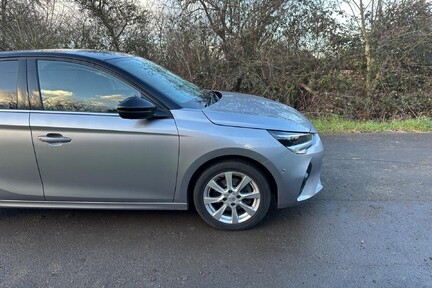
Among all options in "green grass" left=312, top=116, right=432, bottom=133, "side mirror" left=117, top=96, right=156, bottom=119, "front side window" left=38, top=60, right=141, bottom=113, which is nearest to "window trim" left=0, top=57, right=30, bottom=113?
"front side window" left=38, top=60, right=141, bottom=113

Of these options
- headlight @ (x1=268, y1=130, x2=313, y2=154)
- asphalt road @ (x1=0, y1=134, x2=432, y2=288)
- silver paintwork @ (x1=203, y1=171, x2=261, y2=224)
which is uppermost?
headlight @ (x1=268, y1=130, x2=313, y2=154)

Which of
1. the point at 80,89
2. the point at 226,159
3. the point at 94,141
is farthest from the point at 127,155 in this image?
the point at 226,159

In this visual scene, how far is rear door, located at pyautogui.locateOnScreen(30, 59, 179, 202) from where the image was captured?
3.04m

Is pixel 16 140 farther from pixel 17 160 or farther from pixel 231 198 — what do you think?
pixel 231 198

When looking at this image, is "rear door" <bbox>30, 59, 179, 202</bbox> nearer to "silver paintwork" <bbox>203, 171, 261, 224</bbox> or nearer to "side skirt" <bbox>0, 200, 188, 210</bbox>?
"side skirt" <bbox>0, 200, 188, 210</bbox>

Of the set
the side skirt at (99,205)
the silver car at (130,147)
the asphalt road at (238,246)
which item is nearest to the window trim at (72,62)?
the silver car at (130,147)

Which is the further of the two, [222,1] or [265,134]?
[222,1]

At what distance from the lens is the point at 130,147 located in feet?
10.0

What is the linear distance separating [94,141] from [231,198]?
4.31ft

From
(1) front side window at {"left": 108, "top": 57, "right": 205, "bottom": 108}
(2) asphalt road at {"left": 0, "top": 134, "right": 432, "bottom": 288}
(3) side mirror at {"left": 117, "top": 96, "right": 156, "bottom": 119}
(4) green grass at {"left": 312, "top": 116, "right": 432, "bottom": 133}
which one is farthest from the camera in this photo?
(4) green grass at {"left": 312, "top": 116, "right": 432, "bottom": 133}

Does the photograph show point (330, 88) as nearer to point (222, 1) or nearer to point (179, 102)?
point (222, 1)

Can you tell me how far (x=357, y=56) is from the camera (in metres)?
8.35

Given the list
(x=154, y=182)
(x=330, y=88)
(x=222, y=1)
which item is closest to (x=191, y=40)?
(x=222, y=1)

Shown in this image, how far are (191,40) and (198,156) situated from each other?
669 centimetres
